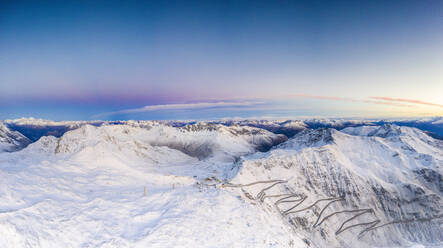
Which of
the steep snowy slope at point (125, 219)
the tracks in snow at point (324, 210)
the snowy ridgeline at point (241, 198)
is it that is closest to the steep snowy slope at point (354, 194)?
the tracks in snow at point (324, 210)

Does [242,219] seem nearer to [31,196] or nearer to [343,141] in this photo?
[31,196]

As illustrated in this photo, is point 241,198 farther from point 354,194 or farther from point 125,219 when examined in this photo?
point 354,194

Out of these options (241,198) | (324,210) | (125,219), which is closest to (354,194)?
(324,210)

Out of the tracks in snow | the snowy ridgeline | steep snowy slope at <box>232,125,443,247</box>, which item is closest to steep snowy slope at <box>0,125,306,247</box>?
the snowy ridgeline

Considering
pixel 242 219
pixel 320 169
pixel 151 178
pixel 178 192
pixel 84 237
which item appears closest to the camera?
pixel 84 237

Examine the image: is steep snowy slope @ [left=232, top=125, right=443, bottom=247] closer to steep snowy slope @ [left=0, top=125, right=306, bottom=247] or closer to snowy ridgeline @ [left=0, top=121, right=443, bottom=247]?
snowy ridgeline @ [left=0, top=121, right=443, bottom=247]

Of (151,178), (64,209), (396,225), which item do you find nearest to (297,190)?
(396,225)
